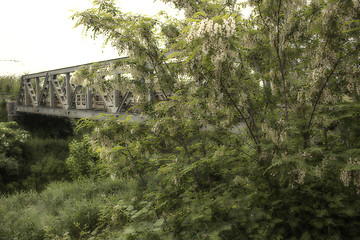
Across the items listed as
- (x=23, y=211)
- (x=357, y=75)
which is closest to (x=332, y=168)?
(x=357, y=75)

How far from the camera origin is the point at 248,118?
379cm

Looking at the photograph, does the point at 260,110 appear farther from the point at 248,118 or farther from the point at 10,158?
the point at 10,158

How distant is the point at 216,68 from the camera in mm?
2660

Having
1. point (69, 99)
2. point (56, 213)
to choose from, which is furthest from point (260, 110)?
point (69, 99)

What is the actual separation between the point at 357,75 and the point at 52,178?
45.4ft

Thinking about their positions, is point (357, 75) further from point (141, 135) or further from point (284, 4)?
point (141, 135)

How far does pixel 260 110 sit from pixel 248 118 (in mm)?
235

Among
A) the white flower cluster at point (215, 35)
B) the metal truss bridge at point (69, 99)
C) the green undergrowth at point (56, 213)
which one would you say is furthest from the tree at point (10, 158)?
the white flower cluster at point (215, 35)

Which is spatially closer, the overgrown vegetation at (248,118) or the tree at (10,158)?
the overgrown vegetation at (248,118)

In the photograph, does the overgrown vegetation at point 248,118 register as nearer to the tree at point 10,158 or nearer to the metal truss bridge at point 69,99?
the metal truss bridge at point 69,99

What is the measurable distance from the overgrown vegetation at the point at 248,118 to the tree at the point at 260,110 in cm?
2

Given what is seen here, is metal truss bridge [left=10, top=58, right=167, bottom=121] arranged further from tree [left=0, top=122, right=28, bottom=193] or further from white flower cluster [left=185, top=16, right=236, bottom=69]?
white flower cluster [left=185, top=16, right=236, bottom=69]

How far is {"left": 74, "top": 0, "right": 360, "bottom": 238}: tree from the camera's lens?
265 cm

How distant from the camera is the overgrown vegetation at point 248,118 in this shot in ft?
8.80
